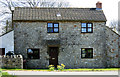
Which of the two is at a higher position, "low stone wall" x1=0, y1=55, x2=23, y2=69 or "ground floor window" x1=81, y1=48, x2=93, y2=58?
"ground floor window" x1=81, y1=48, x2=93, y2=58

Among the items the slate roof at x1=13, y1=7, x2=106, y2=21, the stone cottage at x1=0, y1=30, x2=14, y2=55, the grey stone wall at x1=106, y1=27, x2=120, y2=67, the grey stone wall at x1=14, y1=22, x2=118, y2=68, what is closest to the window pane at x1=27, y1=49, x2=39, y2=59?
the grey stone wall at x1=14, y1=22, x2=118, y2=68

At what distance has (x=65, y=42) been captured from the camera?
1118 inches

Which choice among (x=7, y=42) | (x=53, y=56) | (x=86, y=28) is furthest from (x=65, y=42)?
(x=7, y=42)

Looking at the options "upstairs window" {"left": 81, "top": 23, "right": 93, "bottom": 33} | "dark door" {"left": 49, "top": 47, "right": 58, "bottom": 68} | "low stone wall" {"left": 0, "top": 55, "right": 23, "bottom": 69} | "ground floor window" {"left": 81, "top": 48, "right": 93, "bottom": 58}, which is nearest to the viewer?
"low stone wall" {"left": 0, "top": 55, "right": 23, "bottom": 69}

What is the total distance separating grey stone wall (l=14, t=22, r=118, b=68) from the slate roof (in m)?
0.58

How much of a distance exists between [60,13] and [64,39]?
10.5ft

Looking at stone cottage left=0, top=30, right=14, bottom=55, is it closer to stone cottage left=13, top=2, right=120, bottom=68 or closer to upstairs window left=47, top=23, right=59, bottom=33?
stone cottage left=13, top=2, right=120, bottom=68

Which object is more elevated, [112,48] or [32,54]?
[112,48]

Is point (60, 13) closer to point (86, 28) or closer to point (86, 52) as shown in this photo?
point (86, 28)

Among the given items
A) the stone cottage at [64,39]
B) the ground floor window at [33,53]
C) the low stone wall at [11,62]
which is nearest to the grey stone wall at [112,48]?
the stone cottage at [64,39]

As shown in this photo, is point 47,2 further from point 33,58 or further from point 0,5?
point 33,58

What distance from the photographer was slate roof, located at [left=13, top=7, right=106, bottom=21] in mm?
28359

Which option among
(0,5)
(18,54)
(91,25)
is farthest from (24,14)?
(0,5)

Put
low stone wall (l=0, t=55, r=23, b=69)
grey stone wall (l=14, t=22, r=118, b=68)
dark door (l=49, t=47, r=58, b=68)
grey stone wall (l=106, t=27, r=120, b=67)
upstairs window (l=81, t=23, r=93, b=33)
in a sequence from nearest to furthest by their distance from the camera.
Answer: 1. low stone wall (l=0, t=55, r=23, b=69)
2. grey stone wall (l=14, t=22, r=118, b=68)
3. dark door (l=49, t=47, r=58, b=68)
4. upstairs window (l=81, t=23, r=93, b=33)
5. grey stone wall (l=106, t=27, r=120, b=67)
